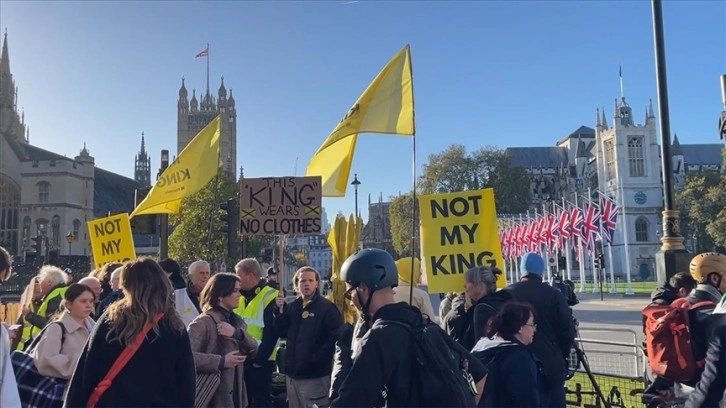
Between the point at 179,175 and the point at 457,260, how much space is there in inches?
226

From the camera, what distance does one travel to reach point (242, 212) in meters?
9.28

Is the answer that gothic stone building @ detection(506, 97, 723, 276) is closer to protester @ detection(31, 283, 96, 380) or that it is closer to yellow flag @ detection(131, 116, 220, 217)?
yellow flag @ detection(131, 116, 220, 217)

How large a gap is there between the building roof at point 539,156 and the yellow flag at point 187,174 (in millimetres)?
109845

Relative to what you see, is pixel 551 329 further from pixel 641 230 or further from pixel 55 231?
pixel 641 230

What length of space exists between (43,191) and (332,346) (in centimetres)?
7017

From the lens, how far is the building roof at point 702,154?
109938mm

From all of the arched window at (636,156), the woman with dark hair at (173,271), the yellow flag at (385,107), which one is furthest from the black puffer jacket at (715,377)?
the arched window at (636,156)

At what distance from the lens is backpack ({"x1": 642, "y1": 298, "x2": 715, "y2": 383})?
4.46m

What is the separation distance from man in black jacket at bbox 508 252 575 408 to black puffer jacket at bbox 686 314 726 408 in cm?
144

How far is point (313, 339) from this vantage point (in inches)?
237

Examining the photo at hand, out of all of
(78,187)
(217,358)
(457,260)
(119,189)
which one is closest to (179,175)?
(457,260)

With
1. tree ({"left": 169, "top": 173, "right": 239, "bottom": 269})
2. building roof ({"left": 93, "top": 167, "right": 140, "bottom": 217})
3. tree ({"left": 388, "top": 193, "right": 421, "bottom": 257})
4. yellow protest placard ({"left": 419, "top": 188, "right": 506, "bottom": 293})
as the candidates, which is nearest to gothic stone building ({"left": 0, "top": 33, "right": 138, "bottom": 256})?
building roof ({"left": 93, "top": 167, "right": 140, "bottom": 217})

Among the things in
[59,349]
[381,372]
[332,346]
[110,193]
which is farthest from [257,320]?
[110,193]

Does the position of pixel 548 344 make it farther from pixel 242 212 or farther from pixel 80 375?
pixel 242 212
